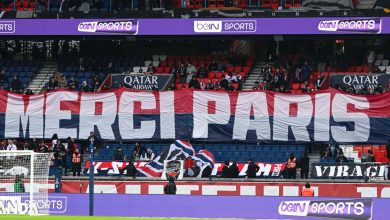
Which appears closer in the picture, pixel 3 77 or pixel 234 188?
pixel 234 188

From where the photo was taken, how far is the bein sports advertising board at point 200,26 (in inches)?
1609

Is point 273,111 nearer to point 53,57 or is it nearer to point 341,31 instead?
point 341,31

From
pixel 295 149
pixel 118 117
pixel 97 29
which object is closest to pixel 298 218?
pixel 295 149

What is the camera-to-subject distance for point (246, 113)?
3978cm

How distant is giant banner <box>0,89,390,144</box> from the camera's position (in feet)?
127

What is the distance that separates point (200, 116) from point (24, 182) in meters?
7.77

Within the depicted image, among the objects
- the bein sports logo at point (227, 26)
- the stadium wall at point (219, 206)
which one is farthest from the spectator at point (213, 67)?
the stadium wall at point (219, 206)

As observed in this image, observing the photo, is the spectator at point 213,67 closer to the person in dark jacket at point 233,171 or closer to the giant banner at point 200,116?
the giant banner at point 200,116

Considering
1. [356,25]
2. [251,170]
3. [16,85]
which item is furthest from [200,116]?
[16,85]

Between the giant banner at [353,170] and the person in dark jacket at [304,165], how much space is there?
0.64m

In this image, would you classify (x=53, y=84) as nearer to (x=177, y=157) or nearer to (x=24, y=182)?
(x=177, y=157)

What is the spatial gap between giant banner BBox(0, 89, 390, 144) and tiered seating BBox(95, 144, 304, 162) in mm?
281

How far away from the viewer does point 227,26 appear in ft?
139

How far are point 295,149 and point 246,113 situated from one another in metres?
2.11
